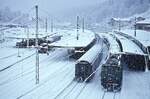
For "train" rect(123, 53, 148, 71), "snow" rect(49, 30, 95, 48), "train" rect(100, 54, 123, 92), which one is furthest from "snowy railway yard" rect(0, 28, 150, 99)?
"snow" rect(49, 30, 95, 48)

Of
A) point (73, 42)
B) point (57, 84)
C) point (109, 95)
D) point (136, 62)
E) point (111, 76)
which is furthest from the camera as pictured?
point (73, 42)

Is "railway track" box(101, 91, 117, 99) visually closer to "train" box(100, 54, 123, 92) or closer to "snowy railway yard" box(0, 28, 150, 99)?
"snowy railway yard" box(0, 28, 150, 99)

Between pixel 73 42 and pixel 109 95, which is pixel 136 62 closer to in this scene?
pixel 109 95

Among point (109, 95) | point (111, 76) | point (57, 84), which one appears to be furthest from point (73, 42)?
point (109, 95)

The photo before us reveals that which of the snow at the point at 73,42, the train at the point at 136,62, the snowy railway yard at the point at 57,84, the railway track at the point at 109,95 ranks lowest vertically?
the railway track at the point at 109,95

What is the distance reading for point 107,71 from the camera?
2959 cm

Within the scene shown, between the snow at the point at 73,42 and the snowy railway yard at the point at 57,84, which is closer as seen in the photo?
the snowy railway yard at the point at 57,84

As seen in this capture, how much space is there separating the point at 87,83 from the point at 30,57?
22.2 m

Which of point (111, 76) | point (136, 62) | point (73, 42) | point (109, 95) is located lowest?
point (109, 95)

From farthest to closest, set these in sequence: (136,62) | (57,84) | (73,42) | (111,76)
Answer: (73,42) < (136,62) < (57,84) < (111,76)

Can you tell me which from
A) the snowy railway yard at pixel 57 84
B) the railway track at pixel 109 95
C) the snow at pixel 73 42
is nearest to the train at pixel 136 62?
the snowy railway yard at pixel 57 84

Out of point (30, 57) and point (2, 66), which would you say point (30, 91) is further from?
point (30, 57)

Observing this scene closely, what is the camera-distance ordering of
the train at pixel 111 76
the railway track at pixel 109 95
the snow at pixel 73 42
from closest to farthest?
1. the railway track at pixel 109 95
2. the train at pixel 111 76
3. the snow at pixel 73 42

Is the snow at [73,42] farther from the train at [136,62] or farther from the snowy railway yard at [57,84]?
the train at [136,62]
